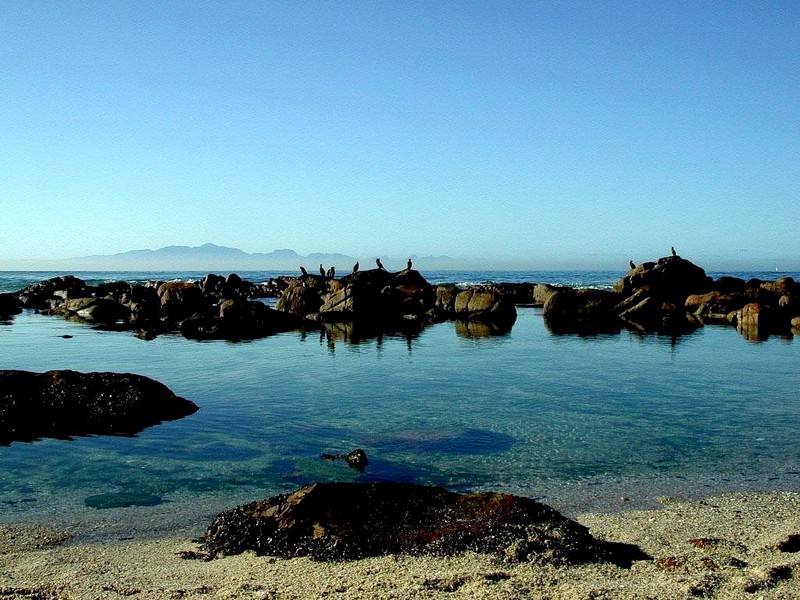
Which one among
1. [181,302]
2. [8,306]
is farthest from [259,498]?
[8,306]

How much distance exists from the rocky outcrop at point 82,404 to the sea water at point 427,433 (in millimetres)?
701

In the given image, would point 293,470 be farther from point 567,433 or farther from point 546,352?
point 546,352

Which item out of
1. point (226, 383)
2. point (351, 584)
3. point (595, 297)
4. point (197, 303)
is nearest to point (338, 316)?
point (197, 303)

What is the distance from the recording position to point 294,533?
7090 mm

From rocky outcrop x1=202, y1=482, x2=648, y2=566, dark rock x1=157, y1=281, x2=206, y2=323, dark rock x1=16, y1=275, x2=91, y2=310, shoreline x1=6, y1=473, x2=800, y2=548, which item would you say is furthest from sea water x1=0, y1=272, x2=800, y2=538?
dark rock x1=16, y1=275, x2=91, y2=310

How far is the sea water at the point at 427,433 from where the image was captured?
31.0ft

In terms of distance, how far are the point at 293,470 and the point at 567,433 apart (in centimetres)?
511

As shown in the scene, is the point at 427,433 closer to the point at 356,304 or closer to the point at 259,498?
the point at 259,498

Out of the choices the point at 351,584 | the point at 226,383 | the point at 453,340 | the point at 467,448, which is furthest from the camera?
the point at 453,340

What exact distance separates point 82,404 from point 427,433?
680 centimetres

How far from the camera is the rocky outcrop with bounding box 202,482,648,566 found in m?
6.68

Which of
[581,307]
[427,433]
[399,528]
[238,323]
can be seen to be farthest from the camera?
[581,307]

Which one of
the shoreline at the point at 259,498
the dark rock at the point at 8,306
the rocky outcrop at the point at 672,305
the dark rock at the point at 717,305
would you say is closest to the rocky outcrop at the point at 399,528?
the shoreline at the point at 259,498

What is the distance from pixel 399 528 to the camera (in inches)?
281
